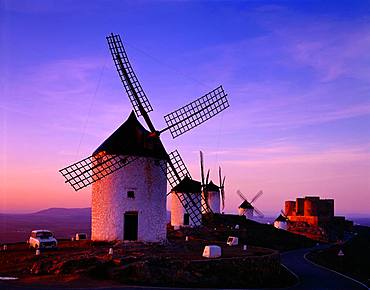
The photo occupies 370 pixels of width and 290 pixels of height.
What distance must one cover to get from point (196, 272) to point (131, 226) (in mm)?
8683

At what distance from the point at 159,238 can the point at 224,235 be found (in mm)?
15221

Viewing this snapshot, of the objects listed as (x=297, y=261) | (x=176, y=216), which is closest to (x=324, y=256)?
(x=297, y=261)

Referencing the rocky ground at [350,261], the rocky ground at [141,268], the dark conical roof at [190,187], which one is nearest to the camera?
the rocky ground at [141,268]

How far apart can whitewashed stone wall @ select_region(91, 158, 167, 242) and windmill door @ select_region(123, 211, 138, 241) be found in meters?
0.25

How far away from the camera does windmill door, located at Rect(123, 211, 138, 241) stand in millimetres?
29453

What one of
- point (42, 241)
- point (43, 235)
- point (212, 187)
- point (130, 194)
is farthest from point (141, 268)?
point (212, 187)

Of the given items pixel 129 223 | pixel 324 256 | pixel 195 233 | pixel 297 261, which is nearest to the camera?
pixel 129 223

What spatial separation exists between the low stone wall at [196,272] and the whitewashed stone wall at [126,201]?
764cm

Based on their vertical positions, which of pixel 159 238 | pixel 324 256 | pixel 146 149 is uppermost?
pixel 146 149

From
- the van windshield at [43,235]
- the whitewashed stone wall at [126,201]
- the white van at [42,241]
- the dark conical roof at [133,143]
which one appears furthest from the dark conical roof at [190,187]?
the white van at [42,241]

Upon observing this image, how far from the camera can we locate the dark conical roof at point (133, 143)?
29.5 m

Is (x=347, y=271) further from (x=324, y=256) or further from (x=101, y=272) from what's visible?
(x=101, y=272)

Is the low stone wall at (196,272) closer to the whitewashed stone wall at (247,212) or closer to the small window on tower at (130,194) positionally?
the small window on tower at (130,194)

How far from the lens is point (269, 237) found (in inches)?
2003
